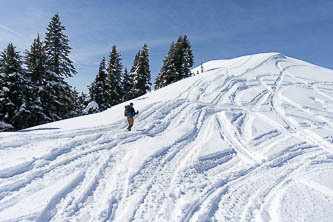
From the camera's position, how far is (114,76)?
93.5 ft

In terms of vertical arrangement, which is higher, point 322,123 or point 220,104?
point 220,104

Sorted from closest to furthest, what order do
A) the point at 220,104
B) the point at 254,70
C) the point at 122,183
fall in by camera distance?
1. the point at 122,183
2. the point at 220,104
3. the point at 254,70

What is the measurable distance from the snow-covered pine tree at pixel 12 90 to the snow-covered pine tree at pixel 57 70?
233 centimetres

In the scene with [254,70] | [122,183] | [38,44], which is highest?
[38,44]

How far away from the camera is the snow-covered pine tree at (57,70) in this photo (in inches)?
662

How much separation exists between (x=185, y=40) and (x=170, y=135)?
3289 cm

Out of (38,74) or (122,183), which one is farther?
(38,74)

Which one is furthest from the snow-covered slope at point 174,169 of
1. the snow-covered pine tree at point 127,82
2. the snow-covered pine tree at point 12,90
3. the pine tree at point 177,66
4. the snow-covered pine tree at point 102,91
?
the snow-covered pine tree at point 127,82

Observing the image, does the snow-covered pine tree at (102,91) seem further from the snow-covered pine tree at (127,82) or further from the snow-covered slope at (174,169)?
the snow-covered slope at (174,169)

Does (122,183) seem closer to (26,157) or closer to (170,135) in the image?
(26,157)

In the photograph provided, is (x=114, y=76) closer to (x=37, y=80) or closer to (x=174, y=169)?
(x=37, y=80)

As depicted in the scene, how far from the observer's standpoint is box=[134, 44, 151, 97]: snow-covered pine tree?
31938 millimetres

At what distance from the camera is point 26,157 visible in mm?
5312

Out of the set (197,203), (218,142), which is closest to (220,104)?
(218,142)
